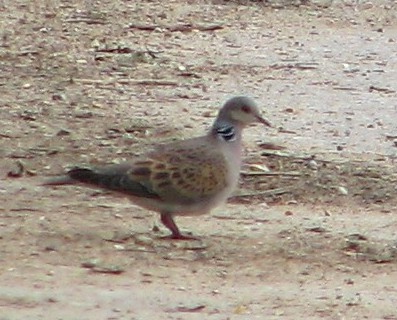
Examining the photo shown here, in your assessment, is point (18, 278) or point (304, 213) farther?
point (304, 213)

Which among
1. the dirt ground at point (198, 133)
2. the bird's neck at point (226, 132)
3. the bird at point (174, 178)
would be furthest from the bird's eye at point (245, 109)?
the dirt ground at point (198, 133)

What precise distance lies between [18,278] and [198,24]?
7.25 metres

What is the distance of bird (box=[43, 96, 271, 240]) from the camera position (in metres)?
7.54

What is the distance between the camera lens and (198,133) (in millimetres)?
10055

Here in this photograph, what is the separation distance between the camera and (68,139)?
9.68 metres

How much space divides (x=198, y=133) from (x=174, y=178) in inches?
95.8

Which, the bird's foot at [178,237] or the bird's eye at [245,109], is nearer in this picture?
the bird's foot at [178,237]

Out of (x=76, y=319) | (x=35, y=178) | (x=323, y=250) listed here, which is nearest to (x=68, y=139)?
(x=35, y=178)

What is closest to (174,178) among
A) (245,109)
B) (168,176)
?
(168,176)

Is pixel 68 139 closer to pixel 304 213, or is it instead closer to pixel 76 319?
Result: pixel 304 213

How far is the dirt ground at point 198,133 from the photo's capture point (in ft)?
22.2

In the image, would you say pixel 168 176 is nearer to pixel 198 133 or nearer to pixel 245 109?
pixel 245 109

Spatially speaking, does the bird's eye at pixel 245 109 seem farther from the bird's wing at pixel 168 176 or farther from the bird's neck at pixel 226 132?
the bird's wing at pixel 168 176

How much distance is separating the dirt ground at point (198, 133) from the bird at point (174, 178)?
164 mm
